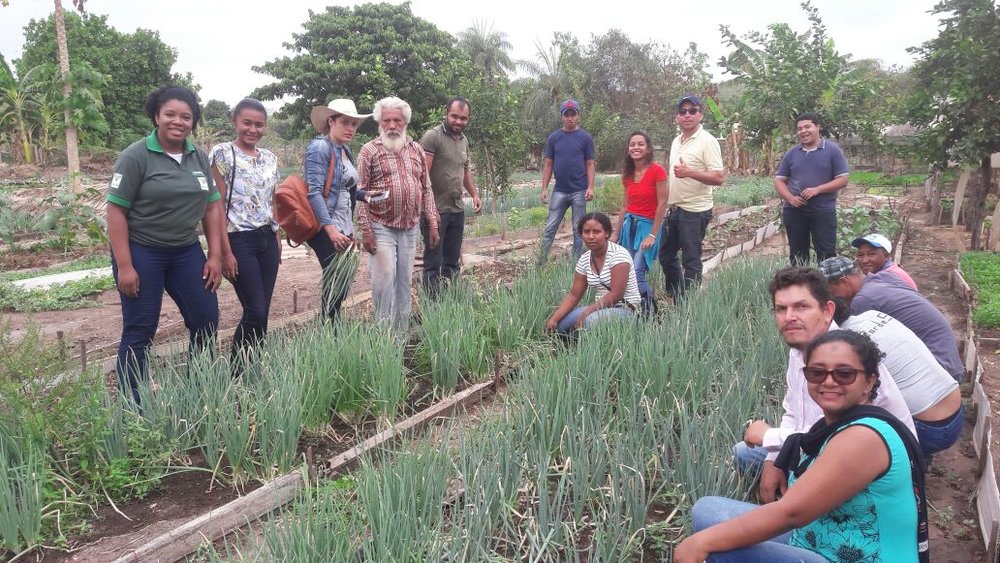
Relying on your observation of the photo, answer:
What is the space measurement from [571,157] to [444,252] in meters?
1.40

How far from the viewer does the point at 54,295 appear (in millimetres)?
5723

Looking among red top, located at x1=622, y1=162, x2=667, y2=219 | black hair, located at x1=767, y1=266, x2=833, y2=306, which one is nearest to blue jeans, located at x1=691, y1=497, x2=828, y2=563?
black hair, located at x1=767, y1=266, x2=833, y2=306

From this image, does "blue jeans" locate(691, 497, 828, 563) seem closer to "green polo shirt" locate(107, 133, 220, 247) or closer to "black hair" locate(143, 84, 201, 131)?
"green polo shirt" locate(107, 133, 220, 247)

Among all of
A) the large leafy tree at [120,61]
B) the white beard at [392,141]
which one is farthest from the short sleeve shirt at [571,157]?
the large leafy tree at [120,61]

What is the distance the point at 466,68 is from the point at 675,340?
9.51 m

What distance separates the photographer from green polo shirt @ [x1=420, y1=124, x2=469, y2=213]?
458 centimetres

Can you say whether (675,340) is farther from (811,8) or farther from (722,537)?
(811,8)

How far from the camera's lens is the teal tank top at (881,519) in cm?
138

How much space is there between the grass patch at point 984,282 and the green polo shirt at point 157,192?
5.02 m

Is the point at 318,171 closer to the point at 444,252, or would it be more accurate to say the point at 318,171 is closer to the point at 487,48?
the point at 444,252

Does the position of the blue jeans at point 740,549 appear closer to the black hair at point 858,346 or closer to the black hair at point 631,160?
the black hair at point 858,346

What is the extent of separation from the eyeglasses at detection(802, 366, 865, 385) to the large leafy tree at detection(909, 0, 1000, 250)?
7.37 m

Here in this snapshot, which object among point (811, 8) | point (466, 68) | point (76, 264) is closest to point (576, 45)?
point (466, 68)

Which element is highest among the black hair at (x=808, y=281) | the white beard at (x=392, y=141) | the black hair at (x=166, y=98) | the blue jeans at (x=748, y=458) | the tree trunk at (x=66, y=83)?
the tree trunk at (x=66, y=83)
